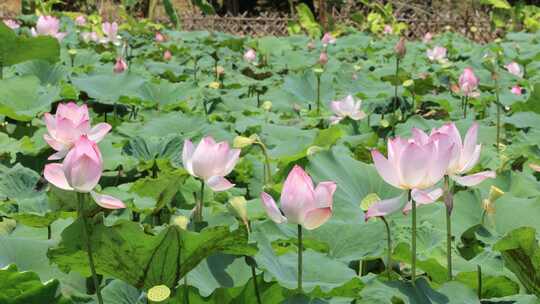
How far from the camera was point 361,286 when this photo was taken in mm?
970

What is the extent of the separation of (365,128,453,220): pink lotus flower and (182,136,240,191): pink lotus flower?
27 cm

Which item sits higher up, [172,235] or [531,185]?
[172,235]

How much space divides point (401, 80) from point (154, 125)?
147cm

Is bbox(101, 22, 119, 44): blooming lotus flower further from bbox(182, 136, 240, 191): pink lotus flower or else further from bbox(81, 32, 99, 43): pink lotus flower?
bbox(182, 136, 240, 191): pink lotus flower

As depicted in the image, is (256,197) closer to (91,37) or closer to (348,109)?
(348,109)

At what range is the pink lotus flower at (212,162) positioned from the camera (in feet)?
3.75

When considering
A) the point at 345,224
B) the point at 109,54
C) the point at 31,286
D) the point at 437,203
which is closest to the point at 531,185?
the point at 437,203

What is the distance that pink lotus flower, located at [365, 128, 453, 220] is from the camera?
932 mm

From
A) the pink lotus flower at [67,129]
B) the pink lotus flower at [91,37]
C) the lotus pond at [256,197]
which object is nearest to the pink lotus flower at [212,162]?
the lotus pond at [256,197]

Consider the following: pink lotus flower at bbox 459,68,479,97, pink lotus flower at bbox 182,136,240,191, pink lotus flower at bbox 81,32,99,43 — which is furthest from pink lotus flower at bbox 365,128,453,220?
pink lotus flower at bbox 81,32,99,43

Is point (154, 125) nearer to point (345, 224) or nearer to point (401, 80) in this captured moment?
point (345, 224)

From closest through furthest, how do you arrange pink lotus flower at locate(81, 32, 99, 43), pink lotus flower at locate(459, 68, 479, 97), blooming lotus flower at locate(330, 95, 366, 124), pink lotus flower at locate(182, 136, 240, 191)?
pink lotus flower at locate(182, 136, 240, 191)
blooming lotus flower at locate(330, 95, 366, 124)
pink lotus flower at locate(459, 68, 479, 97)
pink lotus flower at locate(81, 32, 99, 43)

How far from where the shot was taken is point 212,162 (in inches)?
45.1

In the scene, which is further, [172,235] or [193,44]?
[193,44]
